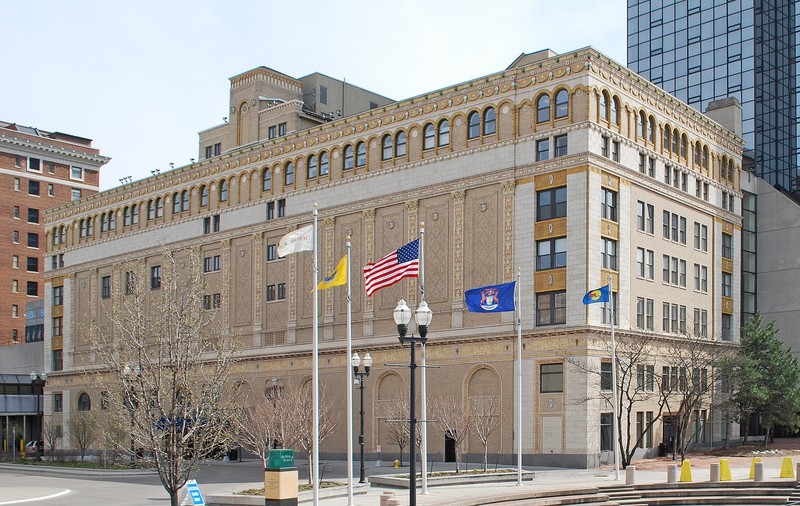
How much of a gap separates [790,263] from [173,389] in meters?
59.1

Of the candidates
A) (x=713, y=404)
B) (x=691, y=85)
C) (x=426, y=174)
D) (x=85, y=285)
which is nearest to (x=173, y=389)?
(x=426, y=174)

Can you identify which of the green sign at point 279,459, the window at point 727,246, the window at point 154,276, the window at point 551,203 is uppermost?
the window at point 551,203

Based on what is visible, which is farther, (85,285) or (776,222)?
(85,285)

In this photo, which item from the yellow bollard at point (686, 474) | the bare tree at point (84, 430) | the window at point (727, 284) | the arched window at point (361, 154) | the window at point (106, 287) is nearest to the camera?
the yellow bollard at point (686, 474)

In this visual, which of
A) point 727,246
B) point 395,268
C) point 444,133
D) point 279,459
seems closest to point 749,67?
point 727,246

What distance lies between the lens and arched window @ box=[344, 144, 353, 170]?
70062 millimetres

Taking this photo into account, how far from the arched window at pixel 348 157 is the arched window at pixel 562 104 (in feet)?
55.2

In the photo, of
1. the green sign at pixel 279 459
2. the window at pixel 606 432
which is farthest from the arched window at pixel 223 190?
Answer: the green sign at pixel 279 459

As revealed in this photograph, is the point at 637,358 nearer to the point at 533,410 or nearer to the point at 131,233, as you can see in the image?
the point at 533,410

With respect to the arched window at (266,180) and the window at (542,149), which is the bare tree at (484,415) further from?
the arched window at (266,180)

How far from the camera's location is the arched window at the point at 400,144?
219 feet

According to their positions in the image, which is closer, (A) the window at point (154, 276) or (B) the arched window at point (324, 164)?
(B) the arched window at point (324, 164)

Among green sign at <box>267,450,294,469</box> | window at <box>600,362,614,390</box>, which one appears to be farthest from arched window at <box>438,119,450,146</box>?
green sign at <box>267,450,294,469</box>

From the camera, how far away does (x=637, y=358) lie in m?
56.5
